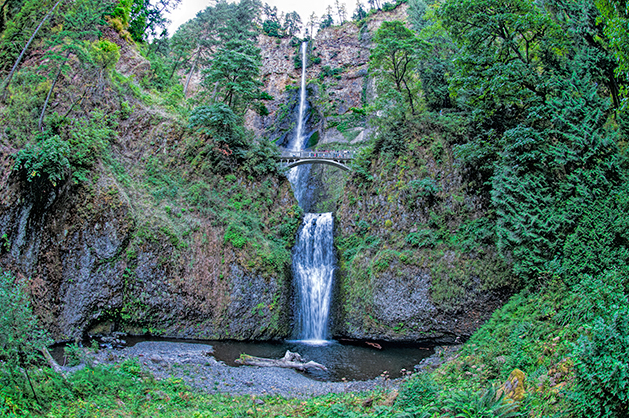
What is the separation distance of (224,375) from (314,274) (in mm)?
8975

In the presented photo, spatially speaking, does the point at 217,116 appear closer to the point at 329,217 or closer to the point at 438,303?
the point at 329,217

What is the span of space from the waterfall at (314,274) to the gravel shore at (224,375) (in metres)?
5.59

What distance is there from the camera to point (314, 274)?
1886 cm

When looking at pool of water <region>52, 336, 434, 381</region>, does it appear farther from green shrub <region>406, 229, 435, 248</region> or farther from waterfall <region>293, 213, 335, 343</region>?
green shrub <region>406, 229, 435, 248</region>

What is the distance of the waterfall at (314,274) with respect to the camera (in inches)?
676

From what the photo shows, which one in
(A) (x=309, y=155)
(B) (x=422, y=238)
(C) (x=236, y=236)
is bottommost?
(C) (x=236, y=236)

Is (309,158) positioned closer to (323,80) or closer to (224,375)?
(224,375)

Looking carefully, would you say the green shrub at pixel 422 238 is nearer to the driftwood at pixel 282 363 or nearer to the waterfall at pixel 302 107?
the driftwood at pixel 282 363

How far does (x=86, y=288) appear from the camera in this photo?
532 inches

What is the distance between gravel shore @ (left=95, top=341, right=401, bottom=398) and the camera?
9383mm

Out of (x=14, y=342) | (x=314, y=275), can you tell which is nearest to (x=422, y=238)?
(x=314, y=275)

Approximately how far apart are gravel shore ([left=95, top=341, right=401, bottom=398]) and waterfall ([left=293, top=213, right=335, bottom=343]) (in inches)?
220

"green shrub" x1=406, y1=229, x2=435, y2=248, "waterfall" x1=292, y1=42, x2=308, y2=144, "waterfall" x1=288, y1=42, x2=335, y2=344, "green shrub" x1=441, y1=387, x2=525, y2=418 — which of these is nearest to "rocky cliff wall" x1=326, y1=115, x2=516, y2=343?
"green shrub" x1=406, y1=229, x2=435, y2=248

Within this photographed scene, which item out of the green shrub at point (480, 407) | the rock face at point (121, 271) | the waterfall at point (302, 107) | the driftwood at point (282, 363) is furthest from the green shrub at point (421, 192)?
the waterfall at point (302, 107)
